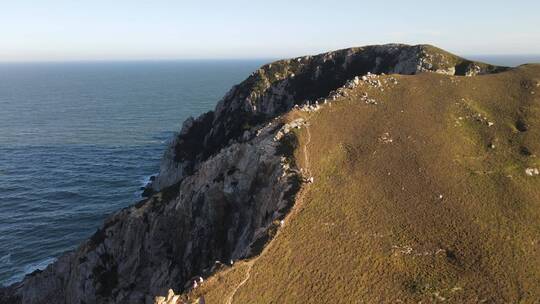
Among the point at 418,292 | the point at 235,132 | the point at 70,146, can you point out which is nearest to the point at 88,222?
the point at 235,132

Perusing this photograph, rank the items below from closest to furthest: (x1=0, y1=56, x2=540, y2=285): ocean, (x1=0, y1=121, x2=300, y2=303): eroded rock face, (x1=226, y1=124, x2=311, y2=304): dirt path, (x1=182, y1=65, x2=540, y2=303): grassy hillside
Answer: (x1=226, y1=124, x2=311, y2=304): dirt path
(x1=182, y1=65, x2=540, y2=303): grassy hillside
(x1=0, y1=121, x2=300, y2=303): eroded rock face
(x1=0, y1=56, x2=540, y2=285): ocean

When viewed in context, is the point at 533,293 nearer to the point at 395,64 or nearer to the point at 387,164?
the point at 387,164

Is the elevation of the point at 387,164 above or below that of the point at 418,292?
above

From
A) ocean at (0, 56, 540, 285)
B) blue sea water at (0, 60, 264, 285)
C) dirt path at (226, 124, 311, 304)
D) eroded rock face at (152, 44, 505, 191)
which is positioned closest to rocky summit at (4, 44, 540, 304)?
dirt path at (226, 124, 311, 304)

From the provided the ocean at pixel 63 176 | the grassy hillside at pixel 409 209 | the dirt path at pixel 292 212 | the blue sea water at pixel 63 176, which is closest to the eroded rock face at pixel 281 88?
the ocean at pixel 63 176

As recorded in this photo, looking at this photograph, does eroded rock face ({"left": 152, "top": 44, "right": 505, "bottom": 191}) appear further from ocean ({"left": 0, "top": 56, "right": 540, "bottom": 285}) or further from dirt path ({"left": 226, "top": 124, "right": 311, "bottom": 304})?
dirt path ({"left": 226, "top": 124, "right": 311, "bottom": 304})
